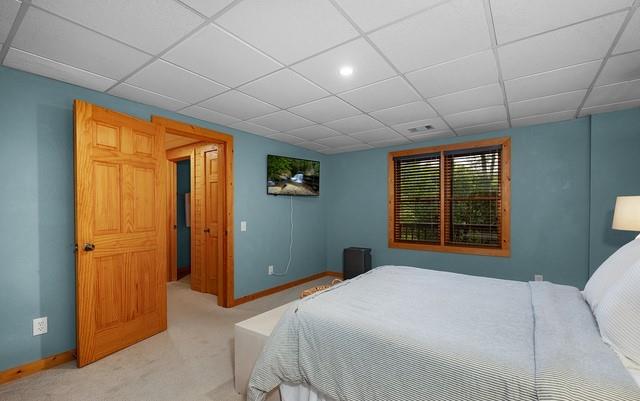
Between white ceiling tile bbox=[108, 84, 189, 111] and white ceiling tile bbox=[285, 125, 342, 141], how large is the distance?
1529 millimetres

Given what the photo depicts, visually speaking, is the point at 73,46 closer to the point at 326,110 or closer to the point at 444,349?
the point at 326,110

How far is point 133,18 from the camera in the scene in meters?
1.67

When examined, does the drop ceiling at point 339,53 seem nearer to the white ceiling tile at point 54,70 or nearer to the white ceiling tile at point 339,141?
the white ceiling tile at point 54,70

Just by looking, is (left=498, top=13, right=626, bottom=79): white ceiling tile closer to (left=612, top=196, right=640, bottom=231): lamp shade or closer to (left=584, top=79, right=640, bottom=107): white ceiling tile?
(left=584, top=79, right=640, bottom=107): white ceiling tile

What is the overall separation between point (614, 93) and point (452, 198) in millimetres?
2139

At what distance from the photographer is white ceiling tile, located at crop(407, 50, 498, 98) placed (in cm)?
218

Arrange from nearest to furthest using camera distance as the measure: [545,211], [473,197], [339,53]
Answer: [339,53] → [545,211] → [473,197]

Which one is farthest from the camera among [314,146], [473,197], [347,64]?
[314,146]

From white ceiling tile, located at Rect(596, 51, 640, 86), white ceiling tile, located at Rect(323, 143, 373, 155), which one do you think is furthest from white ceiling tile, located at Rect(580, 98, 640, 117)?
white ceiling tile, located at Rect(323, 143, 373, 155)

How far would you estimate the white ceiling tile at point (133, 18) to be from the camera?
1.57 m

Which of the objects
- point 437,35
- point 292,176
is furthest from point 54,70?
point 292,176

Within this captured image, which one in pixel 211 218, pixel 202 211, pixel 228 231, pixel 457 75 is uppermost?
pixel 457 75

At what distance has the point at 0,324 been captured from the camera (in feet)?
7.20

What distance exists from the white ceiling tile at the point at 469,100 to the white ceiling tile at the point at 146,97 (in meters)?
2.68
